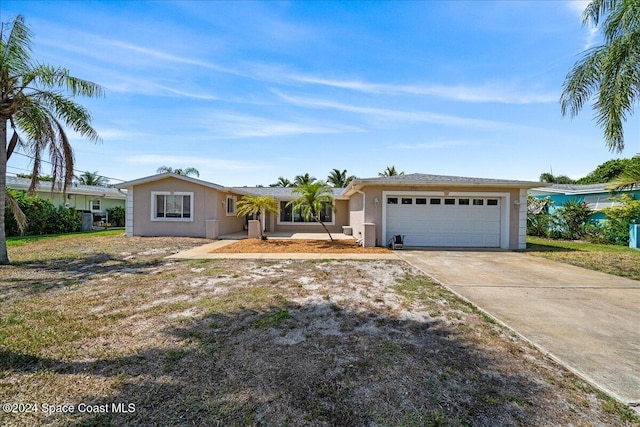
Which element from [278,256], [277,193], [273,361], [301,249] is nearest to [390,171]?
[277,193]

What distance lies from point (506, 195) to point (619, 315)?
9070mm

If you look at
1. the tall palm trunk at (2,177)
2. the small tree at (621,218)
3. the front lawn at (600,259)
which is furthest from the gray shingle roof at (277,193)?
the small tree at (621,218)

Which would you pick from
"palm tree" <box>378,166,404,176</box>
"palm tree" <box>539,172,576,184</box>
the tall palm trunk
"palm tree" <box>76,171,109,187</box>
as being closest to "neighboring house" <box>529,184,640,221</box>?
"palm tree" <box>378,166,404,176</box>

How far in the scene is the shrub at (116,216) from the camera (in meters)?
24.6

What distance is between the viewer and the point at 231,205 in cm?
1897

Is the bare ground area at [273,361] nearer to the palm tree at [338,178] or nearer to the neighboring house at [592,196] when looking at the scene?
the neighboring house at [592,196]

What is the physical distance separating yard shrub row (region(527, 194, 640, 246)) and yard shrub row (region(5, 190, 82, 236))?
29.2 metres

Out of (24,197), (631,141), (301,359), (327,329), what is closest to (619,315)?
(327,329)

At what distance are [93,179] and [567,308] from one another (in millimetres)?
49764

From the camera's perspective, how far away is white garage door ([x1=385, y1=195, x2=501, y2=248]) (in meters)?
13.3

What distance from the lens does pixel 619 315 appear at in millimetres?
4941

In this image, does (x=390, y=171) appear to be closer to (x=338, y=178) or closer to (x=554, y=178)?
(x=338, y=178)

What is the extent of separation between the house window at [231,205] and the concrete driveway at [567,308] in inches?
481

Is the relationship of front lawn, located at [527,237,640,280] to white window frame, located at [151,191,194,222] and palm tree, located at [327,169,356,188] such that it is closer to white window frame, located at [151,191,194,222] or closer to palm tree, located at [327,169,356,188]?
white window frame, located at [151,191,194,222]
